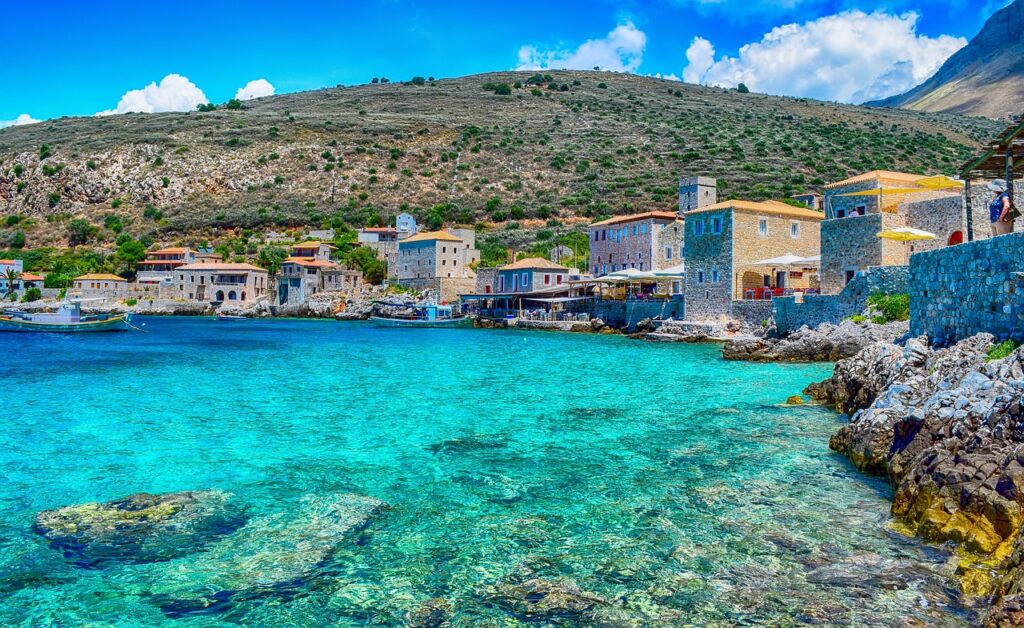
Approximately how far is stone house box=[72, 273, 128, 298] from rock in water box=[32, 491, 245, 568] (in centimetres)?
6856

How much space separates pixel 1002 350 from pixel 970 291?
98.7 inches

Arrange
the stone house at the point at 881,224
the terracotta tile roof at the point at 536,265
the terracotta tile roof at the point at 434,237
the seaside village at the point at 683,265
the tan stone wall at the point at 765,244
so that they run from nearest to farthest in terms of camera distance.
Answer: the stone house at the point at 881,224, the seaside village at the point at 683,265, the tan stone wall at the point at 765,244, the terracotta tile roof at the point at 536,265, the terracotta tile roof at the point at 434,237

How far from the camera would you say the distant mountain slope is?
12812 centimetres

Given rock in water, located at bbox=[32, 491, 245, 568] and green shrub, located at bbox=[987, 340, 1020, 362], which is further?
green shrub, located at bbox=[987, 340, 1020, 362]

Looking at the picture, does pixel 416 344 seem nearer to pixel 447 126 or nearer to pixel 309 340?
pixel 309 340

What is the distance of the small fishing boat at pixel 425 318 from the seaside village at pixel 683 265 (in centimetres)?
199

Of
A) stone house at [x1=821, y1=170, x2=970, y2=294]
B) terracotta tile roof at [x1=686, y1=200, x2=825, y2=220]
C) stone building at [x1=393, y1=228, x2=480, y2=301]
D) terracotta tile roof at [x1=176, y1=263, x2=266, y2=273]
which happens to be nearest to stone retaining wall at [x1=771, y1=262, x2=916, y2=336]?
stone house at [x1=821, y1=170, x2=970, y2=294]

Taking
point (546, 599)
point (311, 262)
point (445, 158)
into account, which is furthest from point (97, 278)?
point (546, 599)

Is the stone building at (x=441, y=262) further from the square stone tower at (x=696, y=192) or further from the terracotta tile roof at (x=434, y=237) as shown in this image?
the square stone tower at (x=696, y=192)

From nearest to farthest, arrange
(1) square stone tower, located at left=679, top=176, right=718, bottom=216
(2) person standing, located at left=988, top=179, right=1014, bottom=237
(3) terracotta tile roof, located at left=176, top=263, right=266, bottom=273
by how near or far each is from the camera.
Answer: (2) person standing, located at left=988, top=179, right=1014, bottom=237, (1) square stone tower, located at left=679, top=176, right=718, bottom=216, (3) terracotta tile roof, located at left=176, top=263, right=266, bottom=273

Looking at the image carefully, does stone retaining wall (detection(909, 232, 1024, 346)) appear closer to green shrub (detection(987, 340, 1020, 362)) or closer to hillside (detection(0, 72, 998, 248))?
green shrub (detection(987, 340, 1020, 362))

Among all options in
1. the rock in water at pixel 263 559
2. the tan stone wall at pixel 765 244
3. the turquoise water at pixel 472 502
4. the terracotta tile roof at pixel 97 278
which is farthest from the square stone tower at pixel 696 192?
the terracotta tile roof at pixel 97 278

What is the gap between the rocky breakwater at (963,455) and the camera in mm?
6602

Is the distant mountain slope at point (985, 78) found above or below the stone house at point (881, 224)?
above
